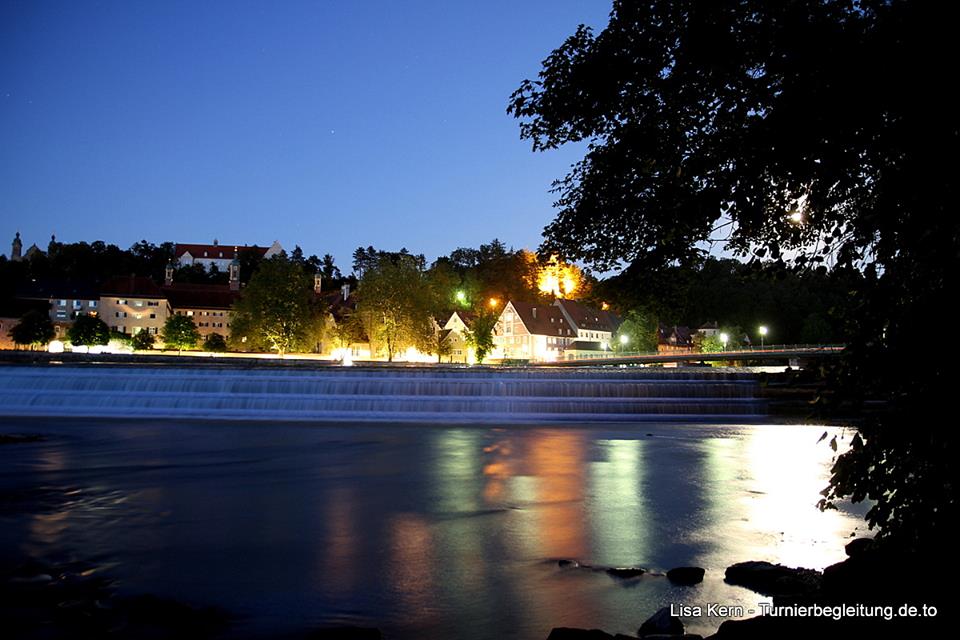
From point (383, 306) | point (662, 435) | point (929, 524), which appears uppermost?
point (383, 306)

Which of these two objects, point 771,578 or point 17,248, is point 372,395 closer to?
point 771,578

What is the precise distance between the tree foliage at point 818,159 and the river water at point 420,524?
437cm

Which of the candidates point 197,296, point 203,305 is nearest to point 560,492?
point 203,305

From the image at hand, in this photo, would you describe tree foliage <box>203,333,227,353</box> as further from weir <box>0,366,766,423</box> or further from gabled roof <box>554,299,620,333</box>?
gabled roof <box>554,299,620,333</box>

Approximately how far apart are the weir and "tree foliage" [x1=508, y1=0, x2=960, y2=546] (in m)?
33.2

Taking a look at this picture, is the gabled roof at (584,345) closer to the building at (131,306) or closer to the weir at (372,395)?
the building at (131,306)

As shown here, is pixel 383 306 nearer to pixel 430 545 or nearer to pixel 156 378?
pixel 156 378

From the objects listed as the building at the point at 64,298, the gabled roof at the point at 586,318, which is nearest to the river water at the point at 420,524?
the gabled roof at the point at 586,318

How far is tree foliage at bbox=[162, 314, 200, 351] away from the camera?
106 metres

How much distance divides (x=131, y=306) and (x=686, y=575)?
130m

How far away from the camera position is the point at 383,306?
89125 millimetres

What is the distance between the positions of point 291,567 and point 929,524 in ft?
31.1

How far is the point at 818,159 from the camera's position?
6.43m

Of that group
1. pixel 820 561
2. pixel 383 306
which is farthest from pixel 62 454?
pixel 383 306
